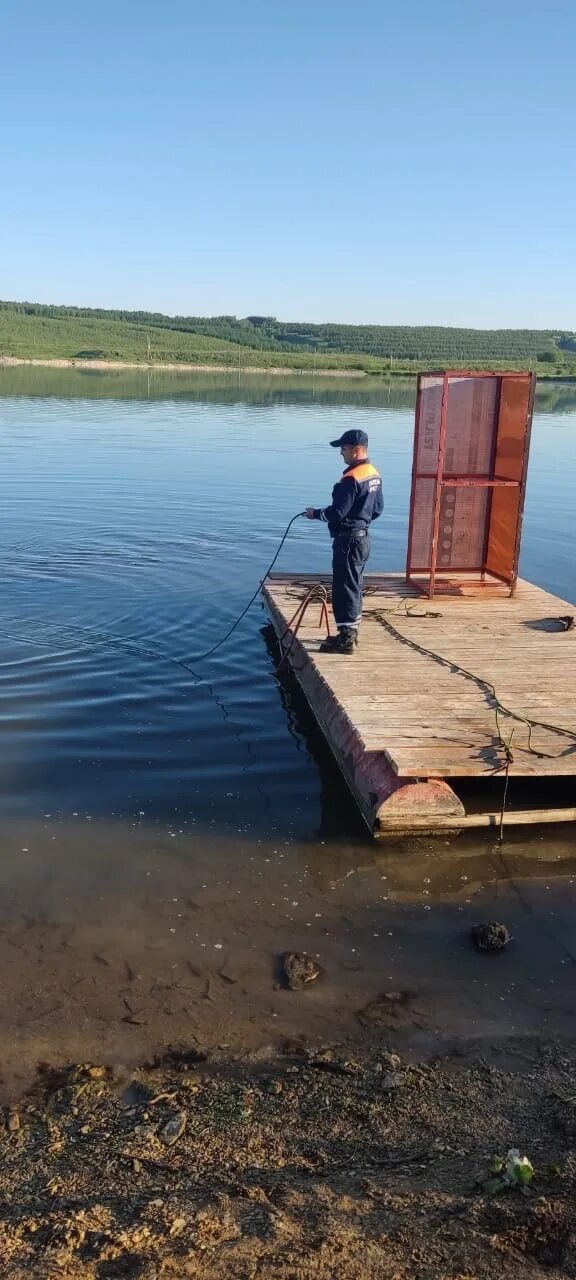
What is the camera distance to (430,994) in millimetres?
4844

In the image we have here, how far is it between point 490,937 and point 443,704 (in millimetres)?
2443

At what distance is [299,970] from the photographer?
495cm

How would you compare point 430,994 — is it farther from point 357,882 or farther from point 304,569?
point 304,569

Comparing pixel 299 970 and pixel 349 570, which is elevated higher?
pixel 349 570

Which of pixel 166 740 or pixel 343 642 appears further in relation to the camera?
pixel 343 642

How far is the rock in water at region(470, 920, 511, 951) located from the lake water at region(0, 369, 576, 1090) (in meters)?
0.24

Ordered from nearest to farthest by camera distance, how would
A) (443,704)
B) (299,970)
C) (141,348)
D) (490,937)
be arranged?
(299,970) → (490,937) → (443,704) → (141,348)

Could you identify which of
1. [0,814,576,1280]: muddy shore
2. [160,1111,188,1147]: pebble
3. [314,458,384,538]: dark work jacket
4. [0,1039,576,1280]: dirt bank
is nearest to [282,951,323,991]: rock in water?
[0,814,576,1280]: muddy shore

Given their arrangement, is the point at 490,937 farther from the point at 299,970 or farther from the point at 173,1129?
the point at 173,1129

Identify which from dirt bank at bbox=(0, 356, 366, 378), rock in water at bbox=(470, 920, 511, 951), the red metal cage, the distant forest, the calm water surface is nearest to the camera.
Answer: rock in water at bbox=(470, 920, 511, 951)

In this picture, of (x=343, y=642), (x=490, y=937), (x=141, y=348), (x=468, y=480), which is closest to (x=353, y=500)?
(x=343, y=642)

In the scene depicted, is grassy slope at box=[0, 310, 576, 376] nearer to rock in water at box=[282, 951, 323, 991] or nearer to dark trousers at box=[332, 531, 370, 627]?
dark trousers at box=[332, 531, 370, 627]

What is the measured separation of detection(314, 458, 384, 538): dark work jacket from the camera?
329 inches

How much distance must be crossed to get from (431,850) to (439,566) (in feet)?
19.3
